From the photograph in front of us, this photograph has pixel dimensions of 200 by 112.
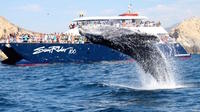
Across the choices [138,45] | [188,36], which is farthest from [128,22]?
[188,36]

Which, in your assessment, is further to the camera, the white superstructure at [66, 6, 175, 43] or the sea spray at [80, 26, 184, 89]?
the white superstructure at [66, 6, 175, 43]

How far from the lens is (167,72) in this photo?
46.1ft

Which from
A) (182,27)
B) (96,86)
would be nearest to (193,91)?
(96,86)

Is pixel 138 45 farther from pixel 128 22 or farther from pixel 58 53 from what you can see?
pixel 128 22

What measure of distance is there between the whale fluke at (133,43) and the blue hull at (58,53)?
77.5 feet

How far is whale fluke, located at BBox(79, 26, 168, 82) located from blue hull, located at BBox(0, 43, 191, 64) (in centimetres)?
2361

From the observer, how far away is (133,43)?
40.4 ft

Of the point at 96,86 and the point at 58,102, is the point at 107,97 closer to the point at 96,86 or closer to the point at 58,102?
the point at 58,102

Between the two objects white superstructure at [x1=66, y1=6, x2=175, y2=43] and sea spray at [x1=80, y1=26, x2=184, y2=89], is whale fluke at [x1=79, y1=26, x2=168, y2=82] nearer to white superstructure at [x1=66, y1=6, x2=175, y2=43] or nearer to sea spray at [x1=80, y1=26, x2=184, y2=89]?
sea spray at [x1=80, y1=26, x2=184, y2=89]

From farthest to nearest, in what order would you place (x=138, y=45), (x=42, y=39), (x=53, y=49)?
(x=42, y=39)
(x=53, y=49)
(x=138, y=45)

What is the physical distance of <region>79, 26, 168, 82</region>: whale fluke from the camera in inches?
466

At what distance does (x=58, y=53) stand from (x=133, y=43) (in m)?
27.0

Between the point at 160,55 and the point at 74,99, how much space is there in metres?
3.13

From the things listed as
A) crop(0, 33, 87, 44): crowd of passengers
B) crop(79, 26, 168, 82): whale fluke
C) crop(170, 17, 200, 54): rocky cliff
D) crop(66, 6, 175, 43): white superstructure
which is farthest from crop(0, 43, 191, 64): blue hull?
crop(170, 17, 200, 54): rocky cliff
